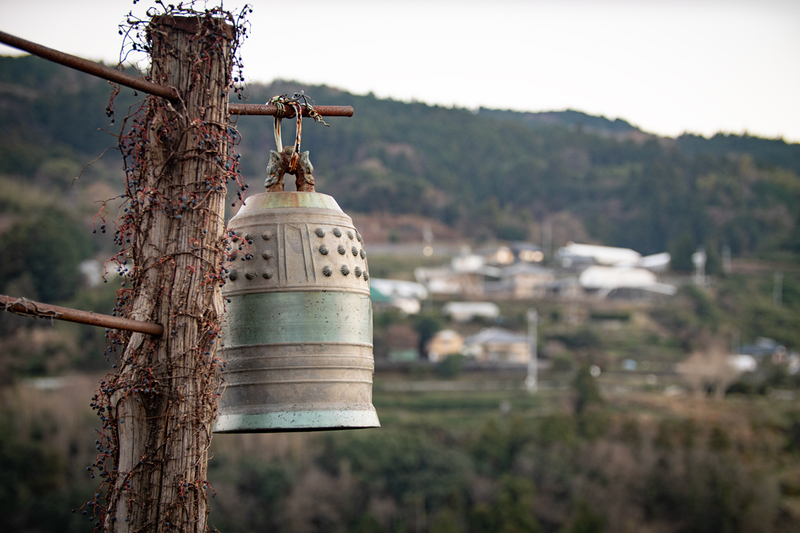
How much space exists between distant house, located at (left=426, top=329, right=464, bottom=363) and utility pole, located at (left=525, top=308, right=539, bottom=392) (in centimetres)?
359

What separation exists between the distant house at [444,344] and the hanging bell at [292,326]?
5201cm

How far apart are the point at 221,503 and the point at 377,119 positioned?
93.7 meters

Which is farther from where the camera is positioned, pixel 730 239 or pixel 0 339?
pixel 730 239

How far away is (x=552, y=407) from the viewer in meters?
45.2

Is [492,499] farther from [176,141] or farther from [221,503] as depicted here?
[176,141]

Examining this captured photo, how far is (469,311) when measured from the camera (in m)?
61.8

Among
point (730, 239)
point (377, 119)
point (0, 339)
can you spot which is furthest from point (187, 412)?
point (377, 119)

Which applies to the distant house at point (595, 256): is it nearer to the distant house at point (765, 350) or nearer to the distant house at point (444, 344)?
the distant house at point (765, 350)

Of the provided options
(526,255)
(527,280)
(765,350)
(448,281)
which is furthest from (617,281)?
(765,350)

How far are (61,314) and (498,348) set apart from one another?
2063 inches

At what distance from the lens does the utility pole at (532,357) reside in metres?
49.0

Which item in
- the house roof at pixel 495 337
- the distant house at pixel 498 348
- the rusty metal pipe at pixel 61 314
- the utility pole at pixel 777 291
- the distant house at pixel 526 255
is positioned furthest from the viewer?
the distant house at pixel 526 255

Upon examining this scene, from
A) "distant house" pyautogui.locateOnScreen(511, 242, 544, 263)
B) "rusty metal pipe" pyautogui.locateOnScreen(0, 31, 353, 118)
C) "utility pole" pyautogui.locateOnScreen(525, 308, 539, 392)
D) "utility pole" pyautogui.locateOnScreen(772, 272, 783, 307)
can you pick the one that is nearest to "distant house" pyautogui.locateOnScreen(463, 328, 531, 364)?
"utility pole" pyautogui.locateOnScreen(525, 308, 539, 392)

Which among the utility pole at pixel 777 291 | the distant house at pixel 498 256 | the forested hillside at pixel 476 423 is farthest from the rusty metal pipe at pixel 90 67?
the distant house at pixel 498 256
